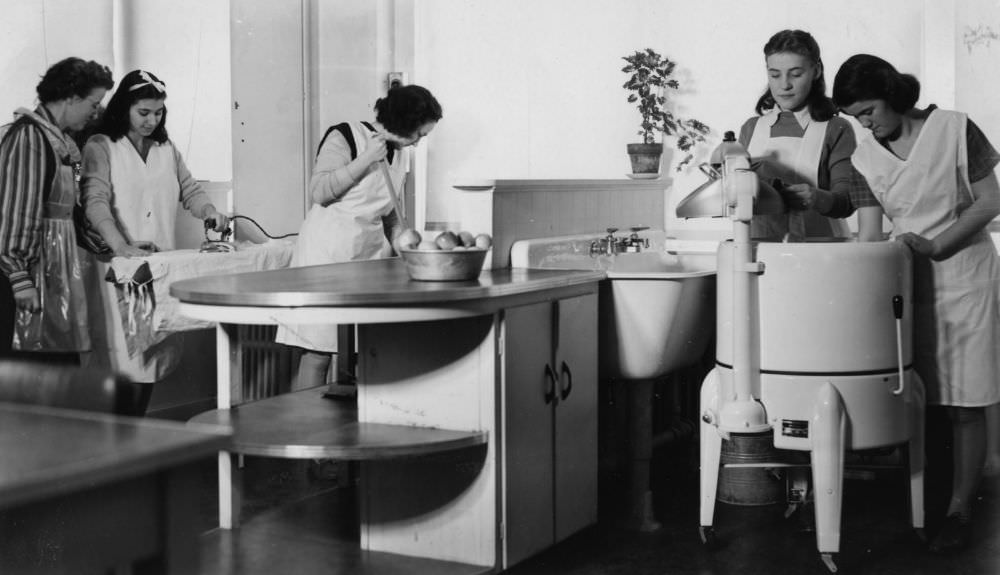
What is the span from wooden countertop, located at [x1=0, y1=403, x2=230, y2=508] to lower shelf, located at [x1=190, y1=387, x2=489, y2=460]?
0.98m

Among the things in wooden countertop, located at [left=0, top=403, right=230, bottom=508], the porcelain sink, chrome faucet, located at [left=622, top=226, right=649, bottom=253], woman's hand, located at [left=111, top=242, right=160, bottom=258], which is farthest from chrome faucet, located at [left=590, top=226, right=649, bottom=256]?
wooden countertop, located at [left=0, top=403, right=230, bottom=508]

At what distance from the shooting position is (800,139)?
3.71 m

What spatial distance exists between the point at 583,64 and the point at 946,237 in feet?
7.22

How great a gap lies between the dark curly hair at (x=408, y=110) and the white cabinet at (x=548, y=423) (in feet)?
3.26

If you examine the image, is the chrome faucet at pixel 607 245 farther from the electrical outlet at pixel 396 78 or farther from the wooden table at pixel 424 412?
the electrical outlet at pixel 396 78

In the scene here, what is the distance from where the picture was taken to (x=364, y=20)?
5.77 metres

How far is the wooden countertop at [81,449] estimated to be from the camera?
1267 mm

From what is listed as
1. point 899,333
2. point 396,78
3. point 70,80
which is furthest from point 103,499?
point 396,78

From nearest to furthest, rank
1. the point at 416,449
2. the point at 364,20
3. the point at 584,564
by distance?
the point at 416,449, the point at 584,564, the point at 364,20

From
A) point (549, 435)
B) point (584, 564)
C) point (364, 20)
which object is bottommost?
point (584, 564)

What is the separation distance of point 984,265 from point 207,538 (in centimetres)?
222

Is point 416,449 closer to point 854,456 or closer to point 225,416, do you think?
point 225,416

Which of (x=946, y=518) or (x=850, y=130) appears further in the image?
(x=850, y=130)

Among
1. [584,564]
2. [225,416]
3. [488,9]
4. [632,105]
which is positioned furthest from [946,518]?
[488,9]
